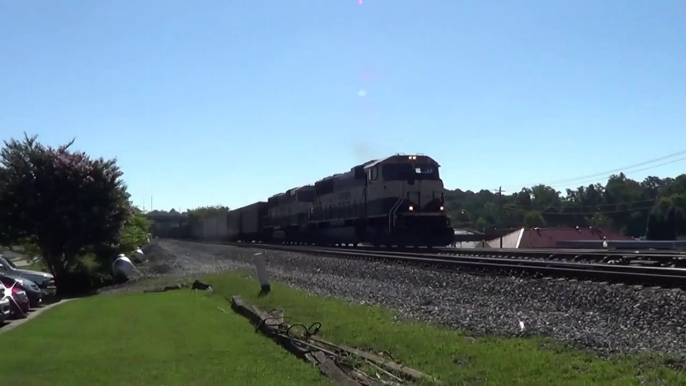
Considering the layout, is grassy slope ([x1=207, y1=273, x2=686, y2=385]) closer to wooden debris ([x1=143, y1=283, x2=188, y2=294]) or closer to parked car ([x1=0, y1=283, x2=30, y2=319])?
parked car ([x1=0, y1=283, x2=30, y2=319])

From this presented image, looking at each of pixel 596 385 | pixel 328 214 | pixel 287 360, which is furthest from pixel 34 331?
pixel 328 214

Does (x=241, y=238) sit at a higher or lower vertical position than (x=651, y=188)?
lower

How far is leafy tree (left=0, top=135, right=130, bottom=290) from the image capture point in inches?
1262

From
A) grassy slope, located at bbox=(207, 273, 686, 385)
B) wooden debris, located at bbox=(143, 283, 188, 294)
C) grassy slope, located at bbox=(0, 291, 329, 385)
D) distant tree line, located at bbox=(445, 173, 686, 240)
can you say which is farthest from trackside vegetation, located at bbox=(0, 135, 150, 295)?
distant tree line, located at bbox=(445, 173, 686, 240)

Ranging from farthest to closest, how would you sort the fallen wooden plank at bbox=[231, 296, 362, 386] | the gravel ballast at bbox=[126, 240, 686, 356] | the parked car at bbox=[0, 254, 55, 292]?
the parked car at bbox=[0, 254, 55, 292]
the gravel ballast at bbox=[126, 240, 686, 356]
the fallen wooden plank at bbox=[231, 296, 362, 386]

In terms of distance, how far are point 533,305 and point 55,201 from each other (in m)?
24.4

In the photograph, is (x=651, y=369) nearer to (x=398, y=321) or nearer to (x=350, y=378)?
(x=350, y=378)

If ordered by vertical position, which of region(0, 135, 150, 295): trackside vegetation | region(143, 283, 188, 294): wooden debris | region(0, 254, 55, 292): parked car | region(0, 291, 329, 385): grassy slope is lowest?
region(0, 291, 329, 385): grassy slope

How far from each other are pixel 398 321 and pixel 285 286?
9.46m

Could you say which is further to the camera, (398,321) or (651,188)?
(651,188)

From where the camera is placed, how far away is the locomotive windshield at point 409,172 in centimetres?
3712

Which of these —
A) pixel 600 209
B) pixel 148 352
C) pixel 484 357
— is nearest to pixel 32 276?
pixel 148 352

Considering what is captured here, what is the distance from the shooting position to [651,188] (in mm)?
105812

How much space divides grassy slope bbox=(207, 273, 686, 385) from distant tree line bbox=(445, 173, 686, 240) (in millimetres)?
46276
